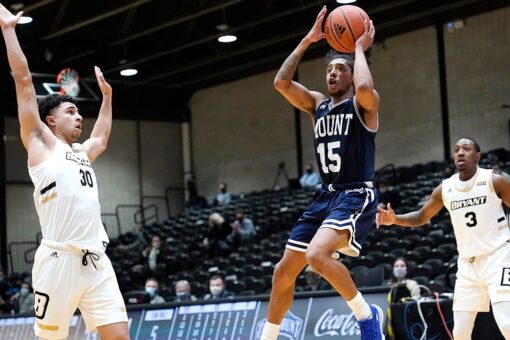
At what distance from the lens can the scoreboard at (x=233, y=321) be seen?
10.1m

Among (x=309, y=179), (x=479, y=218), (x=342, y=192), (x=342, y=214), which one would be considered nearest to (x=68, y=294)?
(x=342, y=214)

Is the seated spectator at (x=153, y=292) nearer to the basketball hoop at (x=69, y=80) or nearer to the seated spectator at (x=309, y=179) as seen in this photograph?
the basketball hoop at (x=69, y=80)

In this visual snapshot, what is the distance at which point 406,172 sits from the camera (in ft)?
84.3

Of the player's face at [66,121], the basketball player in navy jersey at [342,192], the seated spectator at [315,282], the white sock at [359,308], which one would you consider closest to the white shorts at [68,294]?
the player's face at [66,121]

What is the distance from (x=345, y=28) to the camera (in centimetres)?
695

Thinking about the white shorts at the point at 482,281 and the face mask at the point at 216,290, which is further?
the face mask at the point at 216,290

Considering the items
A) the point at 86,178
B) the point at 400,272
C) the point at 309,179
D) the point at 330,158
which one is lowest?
the point at 400,272

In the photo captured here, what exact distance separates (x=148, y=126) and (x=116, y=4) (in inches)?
419

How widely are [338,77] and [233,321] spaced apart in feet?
15.6

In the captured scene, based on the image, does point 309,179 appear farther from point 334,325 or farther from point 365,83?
point 365,83

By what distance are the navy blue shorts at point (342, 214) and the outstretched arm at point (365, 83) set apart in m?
0.52

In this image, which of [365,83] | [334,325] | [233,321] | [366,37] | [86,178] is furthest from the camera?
[233,321]

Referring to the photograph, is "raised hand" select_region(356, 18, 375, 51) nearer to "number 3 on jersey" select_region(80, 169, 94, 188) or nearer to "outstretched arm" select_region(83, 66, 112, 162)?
"outstretched arm" select_region(83, 66, 112, 162)

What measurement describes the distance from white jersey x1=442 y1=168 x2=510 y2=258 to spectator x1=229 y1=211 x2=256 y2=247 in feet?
51.7
